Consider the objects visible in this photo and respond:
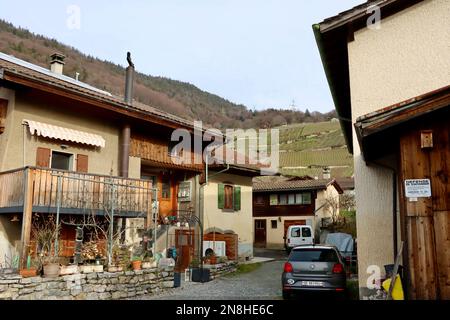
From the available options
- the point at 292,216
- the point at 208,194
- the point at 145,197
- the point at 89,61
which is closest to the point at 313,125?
the point at 89,61

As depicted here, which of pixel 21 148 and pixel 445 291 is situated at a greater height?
pixel 21 148

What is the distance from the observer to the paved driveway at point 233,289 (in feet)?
40.5

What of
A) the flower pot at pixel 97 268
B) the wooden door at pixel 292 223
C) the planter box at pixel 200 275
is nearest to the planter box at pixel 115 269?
the flower pot at pixel 97 268

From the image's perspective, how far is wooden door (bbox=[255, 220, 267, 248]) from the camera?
3552cm

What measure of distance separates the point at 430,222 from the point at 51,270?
8879 mm

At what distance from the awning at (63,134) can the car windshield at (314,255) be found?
26.1 feet

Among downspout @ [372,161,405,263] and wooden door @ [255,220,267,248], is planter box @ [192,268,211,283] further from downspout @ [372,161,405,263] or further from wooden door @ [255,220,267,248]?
wooden door @ [255,220,267,248]

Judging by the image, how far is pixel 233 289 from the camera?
13789 mm

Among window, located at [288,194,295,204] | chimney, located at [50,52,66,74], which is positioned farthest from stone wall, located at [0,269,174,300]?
window, located at [288,194,295,204]

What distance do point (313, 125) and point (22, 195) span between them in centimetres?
8505

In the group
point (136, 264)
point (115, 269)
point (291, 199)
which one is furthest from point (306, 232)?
point (115, 269)

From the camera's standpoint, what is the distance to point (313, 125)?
304ft

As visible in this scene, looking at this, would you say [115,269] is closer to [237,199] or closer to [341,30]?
[341,30]

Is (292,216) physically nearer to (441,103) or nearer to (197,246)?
(197,246)
